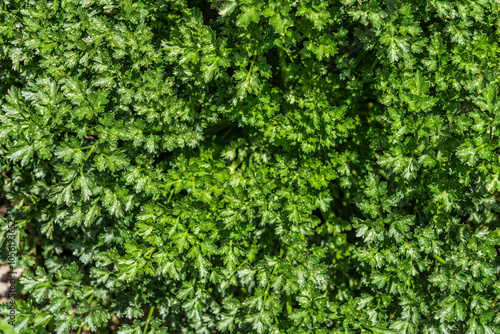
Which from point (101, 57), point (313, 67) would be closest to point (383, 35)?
point (313, 67)

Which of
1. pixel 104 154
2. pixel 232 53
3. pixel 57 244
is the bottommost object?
pixel 57 244

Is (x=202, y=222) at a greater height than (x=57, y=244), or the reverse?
(x=202, y=222)

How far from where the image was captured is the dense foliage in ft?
7.79

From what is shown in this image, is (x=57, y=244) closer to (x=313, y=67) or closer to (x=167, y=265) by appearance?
(x=167, y=265)

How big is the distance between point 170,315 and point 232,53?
2.02 meters

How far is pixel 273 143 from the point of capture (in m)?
2.63

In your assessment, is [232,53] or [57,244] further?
[57,244]

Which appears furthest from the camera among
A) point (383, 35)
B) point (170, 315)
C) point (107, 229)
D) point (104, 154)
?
point (170, 315)

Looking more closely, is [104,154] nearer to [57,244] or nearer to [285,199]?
[285,199]

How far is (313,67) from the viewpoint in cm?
255

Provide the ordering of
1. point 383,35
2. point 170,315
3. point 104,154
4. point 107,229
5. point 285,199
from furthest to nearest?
1. point 170,315
2. point 107,229
3. point 285,199
4. point 104,154
5. point 383,35

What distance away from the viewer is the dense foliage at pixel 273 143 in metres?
2.37

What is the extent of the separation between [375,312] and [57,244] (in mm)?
2501

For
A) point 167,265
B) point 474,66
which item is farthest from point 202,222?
point 474,66
